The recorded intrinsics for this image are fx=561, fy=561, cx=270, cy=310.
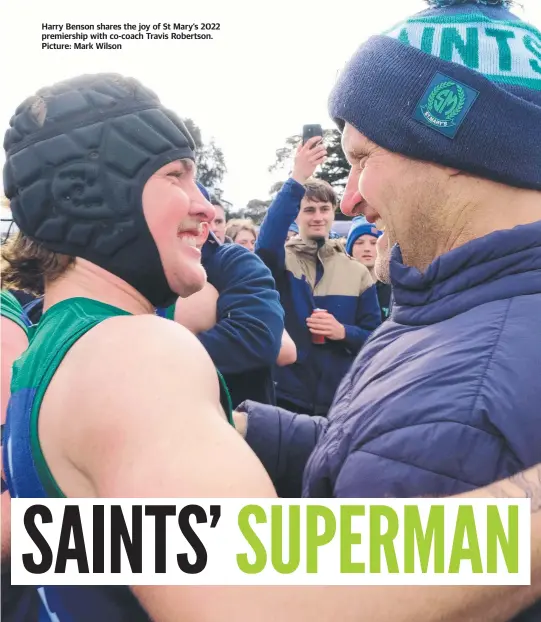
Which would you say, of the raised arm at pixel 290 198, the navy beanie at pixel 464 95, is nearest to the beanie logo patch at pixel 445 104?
the navy beanie at pixel 464 95

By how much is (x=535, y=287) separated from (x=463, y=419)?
40 cm

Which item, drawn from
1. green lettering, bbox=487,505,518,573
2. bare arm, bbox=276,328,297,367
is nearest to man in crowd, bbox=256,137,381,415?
bare arm, bbox=276,328,297,367

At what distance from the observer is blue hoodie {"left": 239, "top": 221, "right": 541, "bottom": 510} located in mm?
1077

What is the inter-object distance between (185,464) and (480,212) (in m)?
1.02

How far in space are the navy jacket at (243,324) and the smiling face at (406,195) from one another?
48.8 inches

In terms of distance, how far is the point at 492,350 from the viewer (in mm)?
1171

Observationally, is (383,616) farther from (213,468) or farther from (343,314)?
(343,314)

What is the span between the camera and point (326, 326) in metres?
3.97

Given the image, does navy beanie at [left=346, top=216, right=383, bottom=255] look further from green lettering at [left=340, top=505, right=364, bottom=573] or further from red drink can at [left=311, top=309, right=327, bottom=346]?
green lettering at [left=340, top=505, right=364, bottom=573]

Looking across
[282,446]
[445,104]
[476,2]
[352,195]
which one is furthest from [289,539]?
[476,2]

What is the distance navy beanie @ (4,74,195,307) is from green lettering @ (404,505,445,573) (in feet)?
3.05

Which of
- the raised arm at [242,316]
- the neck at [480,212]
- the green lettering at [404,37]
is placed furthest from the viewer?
the raised arm at [242,316]

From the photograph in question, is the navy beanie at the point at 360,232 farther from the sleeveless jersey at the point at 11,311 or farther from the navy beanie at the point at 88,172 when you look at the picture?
the navy beanie at the point at 88,172

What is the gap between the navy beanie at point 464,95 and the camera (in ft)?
4.95
